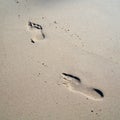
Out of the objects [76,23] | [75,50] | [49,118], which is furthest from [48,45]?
[49,118]

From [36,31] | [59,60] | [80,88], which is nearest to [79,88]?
[80,88]

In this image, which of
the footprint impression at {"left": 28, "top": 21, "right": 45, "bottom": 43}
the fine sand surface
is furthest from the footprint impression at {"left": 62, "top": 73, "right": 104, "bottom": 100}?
the footprint impression at {"left": 28, "top": 21, "right": 45, "bottom": 43}

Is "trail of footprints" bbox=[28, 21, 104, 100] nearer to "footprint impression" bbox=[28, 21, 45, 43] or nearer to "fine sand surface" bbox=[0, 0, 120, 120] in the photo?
"fine sand surface" bbox=[0, 0, 120, 120]

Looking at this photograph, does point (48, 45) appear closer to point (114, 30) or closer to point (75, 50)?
point (75, 50)

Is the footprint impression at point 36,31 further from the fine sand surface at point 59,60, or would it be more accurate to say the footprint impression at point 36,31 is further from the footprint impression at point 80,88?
the footprint impression at point 80,88

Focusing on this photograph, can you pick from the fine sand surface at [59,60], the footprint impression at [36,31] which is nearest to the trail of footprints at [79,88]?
the fine sand surface at [59,60]

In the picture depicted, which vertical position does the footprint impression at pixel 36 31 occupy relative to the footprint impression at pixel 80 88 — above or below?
above

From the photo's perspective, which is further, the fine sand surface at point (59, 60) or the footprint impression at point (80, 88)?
the footprint impression at point (80, 88)
